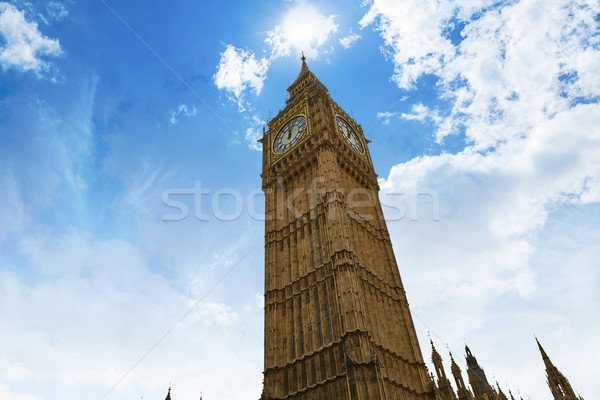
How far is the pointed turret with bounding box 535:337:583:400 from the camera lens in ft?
172

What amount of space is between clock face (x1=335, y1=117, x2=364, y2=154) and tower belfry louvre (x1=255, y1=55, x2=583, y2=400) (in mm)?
248

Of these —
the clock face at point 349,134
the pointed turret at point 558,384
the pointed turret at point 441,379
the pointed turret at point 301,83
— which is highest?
the pointed turret at point 301,83

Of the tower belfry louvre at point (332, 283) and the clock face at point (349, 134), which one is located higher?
the clock face at point (349, 134)

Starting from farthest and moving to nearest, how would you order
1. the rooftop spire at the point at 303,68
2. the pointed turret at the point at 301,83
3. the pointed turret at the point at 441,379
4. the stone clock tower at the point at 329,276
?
the rooftop spire at the point at 303,68
the pointed turret at the point at 301,83
the pointed turret at the point at 441,379
the stone clock tower at the point at 329,276

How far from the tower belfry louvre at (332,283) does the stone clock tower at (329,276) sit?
108 mm

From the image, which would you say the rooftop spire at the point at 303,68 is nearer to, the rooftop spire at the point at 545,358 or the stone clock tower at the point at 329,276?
the stone clock tower at the point at 329,276

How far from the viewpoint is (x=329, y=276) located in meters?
38.2

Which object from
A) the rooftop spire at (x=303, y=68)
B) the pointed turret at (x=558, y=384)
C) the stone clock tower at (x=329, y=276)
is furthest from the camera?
the rooftop spire at (x=303, y=68)

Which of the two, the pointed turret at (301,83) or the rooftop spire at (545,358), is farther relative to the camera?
the pointed turret at (301,83)

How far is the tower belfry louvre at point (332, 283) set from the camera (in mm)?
33094

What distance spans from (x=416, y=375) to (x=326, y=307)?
10306mm

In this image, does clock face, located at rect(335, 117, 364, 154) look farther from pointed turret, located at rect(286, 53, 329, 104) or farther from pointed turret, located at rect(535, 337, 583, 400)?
pointed turret, located at rect(535, 337, 583, 400)

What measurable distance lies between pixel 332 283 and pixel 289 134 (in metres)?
25.3

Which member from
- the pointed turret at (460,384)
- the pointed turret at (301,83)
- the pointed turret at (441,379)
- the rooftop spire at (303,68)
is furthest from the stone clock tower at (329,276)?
the rooftop spire at (303,68)
